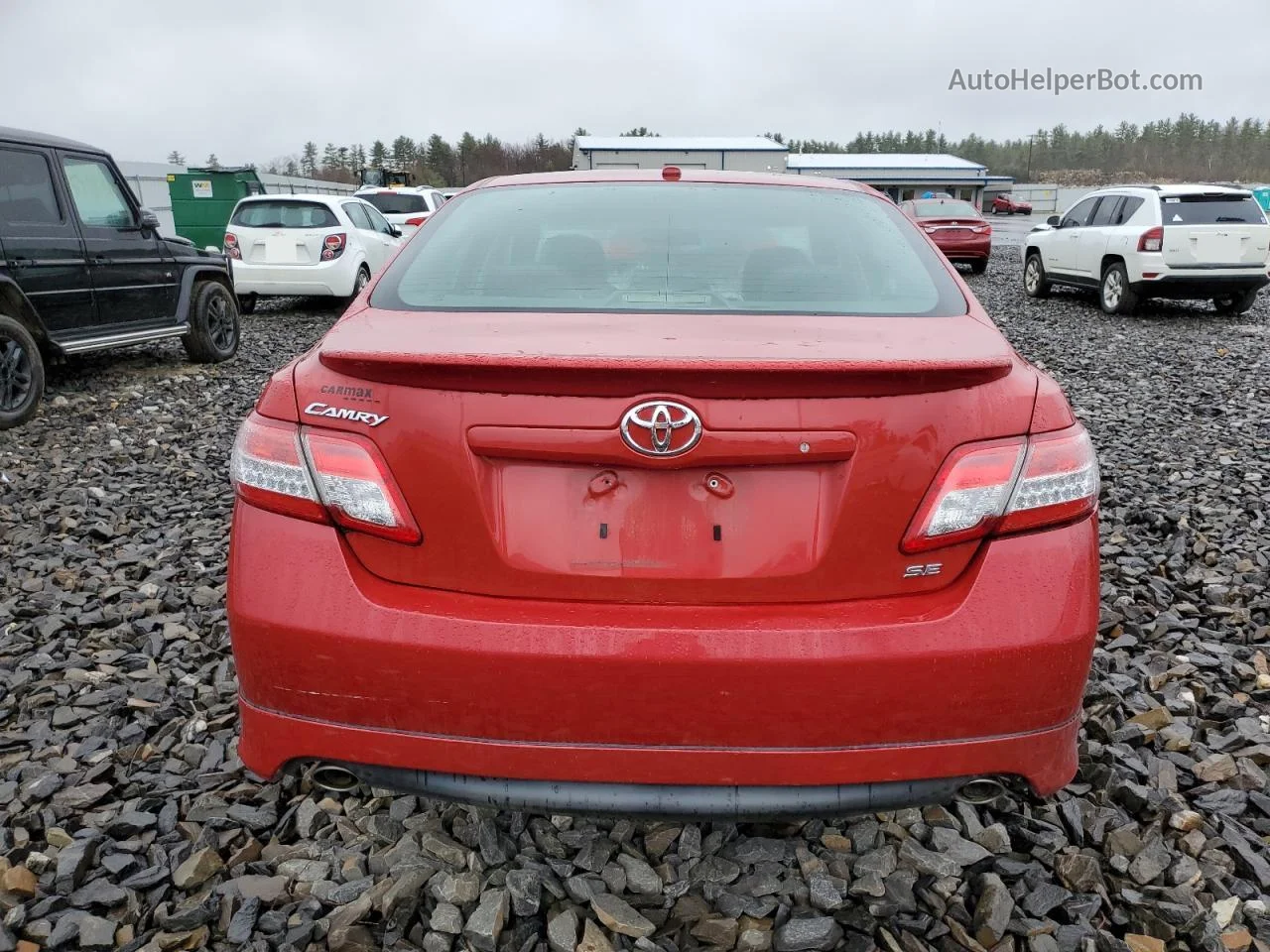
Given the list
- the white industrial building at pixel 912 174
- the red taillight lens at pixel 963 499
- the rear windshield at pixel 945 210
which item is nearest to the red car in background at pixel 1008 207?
the white industrial building at pixel 912 174

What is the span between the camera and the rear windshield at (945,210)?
1959 centimetres

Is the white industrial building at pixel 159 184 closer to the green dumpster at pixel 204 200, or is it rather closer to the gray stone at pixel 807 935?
Result: the green dumpster at pixel 204 200

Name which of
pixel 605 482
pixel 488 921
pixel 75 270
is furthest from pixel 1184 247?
pixel 488 921

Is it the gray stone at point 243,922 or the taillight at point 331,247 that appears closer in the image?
the gray stone at point 243,922

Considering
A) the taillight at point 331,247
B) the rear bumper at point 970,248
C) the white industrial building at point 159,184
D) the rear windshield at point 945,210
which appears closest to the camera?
the taillight at point 331,247

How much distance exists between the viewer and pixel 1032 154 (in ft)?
363

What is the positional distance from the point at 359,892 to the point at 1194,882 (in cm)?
188

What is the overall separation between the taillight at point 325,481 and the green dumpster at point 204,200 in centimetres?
2186

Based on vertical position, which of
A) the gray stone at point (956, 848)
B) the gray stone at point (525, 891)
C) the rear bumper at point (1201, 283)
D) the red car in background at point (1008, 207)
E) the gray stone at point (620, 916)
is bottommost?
the red car in background at point (1008, 207)

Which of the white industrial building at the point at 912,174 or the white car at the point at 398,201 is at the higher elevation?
the white car at the point at 398,201

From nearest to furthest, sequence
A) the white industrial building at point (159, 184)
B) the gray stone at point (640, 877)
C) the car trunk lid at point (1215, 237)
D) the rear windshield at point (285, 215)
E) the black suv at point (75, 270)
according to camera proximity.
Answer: the gray stone at point (640, 877) < the black suv at point (75, 270) < the car trunk lid at point (1215, 237) < the rear windshield at point (285, 215) < the white industrial building at point (159, 184)

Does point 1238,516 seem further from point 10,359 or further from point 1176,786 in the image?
point 10,359

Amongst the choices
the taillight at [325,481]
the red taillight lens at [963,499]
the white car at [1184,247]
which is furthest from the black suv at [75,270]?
the white car at [1184,247]

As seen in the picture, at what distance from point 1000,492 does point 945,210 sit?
20.3 metres
